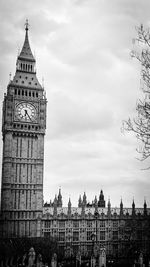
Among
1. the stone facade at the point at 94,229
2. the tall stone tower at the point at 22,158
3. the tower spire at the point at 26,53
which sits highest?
the tower spire at the point at 26,53

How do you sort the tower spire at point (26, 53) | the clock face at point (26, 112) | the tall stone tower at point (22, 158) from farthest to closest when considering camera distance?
the tower spire at point (26, 53) → the clock face at point (26, 112) → the tall stone tower at point (22, 158)

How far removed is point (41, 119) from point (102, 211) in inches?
1124

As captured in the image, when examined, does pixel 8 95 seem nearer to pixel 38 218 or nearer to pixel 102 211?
pixel 38 218

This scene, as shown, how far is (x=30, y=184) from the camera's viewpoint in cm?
7875

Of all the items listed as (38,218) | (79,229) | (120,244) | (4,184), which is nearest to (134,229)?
(120,244)

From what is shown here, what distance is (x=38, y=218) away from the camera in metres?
78.1

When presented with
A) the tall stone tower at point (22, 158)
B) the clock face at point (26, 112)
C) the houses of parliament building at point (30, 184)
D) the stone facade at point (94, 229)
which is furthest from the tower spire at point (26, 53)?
the stone facade at point (94, 229)

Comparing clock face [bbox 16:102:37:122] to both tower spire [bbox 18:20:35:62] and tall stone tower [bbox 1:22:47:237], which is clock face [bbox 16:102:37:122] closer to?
tall stone tower [bbox 1:22:47:237]

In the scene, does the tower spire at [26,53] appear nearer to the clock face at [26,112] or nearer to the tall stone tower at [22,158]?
the tall stone tower at [22,158]

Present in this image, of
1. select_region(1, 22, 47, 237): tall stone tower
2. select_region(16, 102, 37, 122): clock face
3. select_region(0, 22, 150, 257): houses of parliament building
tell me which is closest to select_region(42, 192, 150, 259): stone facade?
select_region(0, 22, 150, 257): houses of parliament building

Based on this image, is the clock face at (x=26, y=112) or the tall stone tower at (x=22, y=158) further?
the clock face at (x=26, y=112)

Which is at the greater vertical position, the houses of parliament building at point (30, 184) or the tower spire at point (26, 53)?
the tower spire at point (26, 53)

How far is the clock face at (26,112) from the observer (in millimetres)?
79625

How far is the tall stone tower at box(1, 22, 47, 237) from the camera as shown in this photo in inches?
3017
